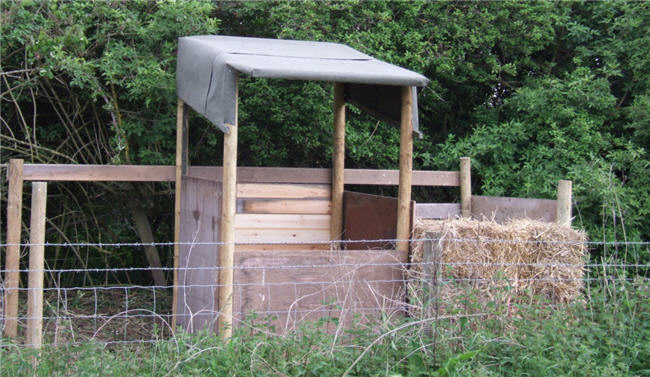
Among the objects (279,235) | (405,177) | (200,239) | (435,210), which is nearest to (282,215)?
(279,235)

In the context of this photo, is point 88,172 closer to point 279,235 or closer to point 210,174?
point 210,174

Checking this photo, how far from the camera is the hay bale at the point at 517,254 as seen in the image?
17.8 ft

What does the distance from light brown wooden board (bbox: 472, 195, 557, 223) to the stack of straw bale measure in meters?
0.85

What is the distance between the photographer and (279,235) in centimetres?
713

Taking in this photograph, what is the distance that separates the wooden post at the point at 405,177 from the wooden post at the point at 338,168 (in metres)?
1.64

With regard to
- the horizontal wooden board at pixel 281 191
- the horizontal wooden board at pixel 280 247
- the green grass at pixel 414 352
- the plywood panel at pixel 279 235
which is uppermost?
the horizontal wooden board at pixel 281 191

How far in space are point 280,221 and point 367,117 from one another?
8.25 ft

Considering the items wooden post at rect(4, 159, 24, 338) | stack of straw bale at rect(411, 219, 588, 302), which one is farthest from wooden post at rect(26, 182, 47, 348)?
stack of straw bale at rect(411, 219, 588, 302)

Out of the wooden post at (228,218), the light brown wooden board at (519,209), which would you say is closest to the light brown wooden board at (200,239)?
the wooden post at (228,218)

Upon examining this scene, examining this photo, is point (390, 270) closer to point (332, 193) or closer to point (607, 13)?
point (332, 193)

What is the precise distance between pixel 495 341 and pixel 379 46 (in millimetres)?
5087

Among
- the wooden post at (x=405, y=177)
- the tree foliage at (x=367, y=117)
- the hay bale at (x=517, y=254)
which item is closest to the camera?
the hay bale at (x=517, y=254)

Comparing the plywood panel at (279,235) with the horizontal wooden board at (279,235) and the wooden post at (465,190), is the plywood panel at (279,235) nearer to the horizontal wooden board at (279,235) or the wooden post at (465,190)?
the horizontal wooden board at (279,235)

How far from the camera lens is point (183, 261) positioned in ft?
23.1
